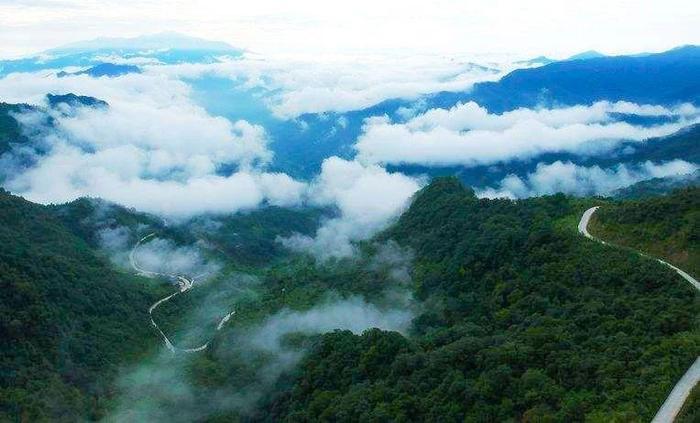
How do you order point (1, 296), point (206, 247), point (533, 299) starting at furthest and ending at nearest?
point (206, 247), point (1, 296), point (533, 299)

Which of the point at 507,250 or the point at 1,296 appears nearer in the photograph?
the point at 507,250

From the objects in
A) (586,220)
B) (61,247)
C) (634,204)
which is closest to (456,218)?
(586,220)

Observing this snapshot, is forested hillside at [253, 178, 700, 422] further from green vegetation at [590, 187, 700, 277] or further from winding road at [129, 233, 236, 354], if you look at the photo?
winding road at [129, 233, 236, 354]

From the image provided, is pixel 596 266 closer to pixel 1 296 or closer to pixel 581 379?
pixel 581 379

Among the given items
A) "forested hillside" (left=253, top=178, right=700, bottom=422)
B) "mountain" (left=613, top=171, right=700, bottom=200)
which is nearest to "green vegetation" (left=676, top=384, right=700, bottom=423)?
"forested hillside" (left=253, top=178, right=700, bottom=422)

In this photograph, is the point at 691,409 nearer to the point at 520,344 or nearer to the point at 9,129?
the point at 520,344

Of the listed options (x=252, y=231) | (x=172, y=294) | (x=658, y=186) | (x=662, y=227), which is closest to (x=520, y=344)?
(x=662, y=227)

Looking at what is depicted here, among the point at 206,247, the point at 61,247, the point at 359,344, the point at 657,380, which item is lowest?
the point at 206,247

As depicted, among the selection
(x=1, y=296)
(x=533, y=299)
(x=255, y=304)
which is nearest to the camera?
(x=533, y=299)

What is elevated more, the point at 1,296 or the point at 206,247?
the point at 1,296
